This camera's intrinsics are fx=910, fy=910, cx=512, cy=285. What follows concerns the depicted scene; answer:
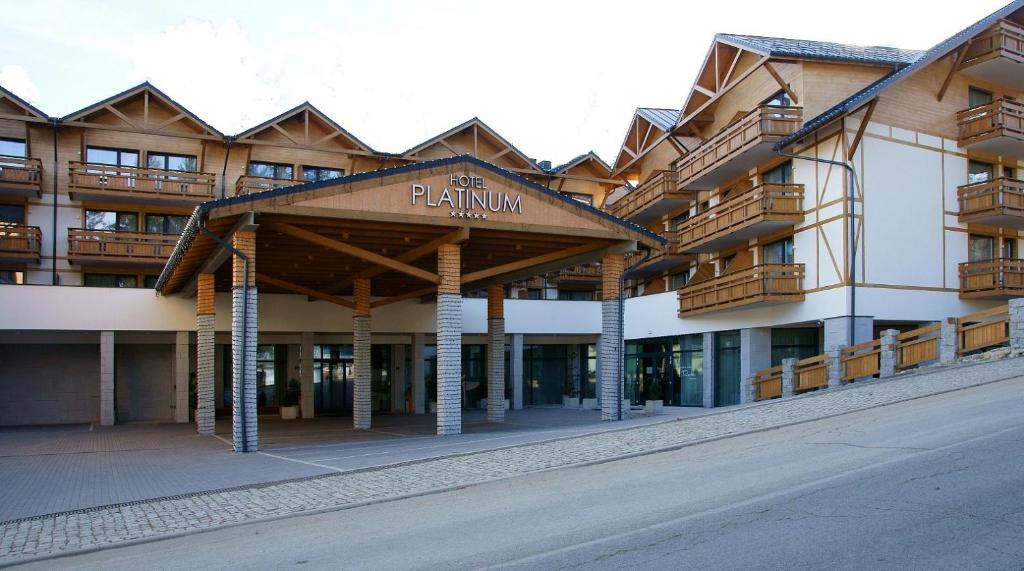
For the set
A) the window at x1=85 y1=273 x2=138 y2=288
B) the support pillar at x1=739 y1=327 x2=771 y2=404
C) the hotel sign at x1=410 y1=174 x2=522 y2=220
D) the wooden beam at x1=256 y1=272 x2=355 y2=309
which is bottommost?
the support pillar at x1=739 y1=327 x2=771 y2=404

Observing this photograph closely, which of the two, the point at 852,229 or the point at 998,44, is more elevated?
the point at 998,44

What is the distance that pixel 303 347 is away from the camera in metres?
33.0

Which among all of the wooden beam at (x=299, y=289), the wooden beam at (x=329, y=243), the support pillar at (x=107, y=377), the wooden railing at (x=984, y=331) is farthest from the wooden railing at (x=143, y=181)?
the wooden railing at (x=984, y=331)

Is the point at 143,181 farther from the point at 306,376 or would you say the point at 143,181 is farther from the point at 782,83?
the point at 782,83

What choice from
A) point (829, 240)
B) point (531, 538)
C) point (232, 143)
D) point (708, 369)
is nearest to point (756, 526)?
point (531, 538)

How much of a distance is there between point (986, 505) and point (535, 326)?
91.8ft

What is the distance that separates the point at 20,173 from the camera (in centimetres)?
3341

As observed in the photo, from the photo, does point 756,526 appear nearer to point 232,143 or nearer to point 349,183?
point 349,183

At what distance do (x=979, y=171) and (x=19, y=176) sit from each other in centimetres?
3347

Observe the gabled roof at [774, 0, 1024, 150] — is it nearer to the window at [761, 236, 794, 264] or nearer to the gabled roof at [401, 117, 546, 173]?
the window at [761, 236, 794, 264]

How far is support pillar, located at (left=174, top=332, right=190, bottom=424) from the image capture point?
30.7m

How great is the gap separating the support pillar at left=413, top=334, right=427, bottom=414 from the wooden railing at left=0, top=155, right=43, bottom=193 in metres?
15.1

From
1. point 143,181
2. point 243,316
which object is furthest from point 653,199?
point 243,316

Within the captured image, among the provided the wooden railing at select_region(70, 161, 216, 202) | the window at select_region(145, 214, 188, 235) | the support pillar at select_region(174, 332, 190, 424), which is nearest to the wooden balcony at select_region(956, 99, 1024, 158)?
the support pillar at select_region(174, 332, 190, 424)
